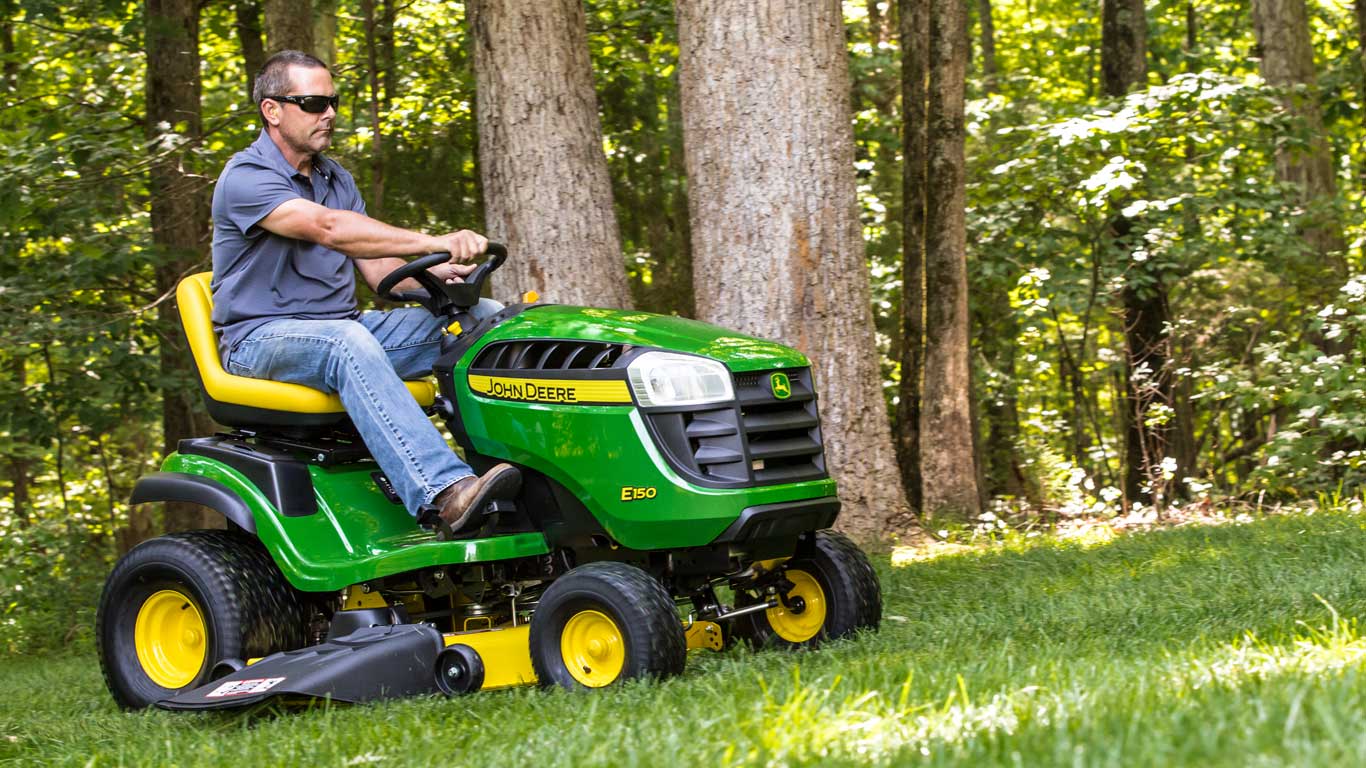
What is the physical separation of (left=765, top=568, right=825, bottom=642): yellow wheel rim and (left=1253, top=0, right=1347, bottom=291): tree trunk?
881 cm

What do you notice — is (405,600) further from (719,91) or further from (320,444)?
(719,91)

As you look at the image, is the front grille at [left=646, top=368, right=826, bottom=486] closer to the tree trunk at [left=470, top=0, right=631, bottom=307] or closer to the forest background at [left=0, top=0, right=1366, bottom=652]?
the forest background at [left=0, top=0, right=1366, bottom=652]

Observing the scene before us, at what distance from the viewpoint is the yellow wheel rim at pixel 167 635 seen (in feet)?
16.4

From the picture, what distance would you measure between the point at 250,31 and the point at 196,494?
32.1 feet

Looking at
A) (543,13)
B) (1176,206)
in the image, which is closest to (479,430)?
(543,13)

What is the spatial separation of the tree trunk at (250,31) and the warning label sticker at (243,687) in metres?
10.00

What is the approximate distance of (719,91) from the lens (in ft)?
22.3

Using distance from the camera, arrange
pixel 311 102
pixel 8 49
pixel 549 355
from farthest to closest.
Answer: pixel 8 49 → pixel 311 102 → pixel 549 355

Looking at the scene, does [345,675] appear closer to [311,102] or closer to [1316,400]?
[311,102]

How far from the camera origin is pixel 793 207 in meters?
6.74

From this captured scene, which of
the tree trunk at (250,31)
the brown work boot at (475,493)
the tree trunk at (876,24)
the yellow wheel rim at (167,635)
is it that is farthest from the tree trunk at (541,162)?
the tree trunk at (876,24)

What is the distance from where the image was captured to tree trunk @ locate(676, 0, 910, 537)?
6.75m

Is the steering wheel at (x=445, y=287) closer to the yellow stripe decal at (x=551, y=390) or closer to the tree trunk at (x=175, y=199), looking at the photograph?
the yellow stripe decal at (x=551, y=390)

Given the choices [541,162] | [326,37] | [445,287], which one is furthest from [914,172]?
[445,287]
